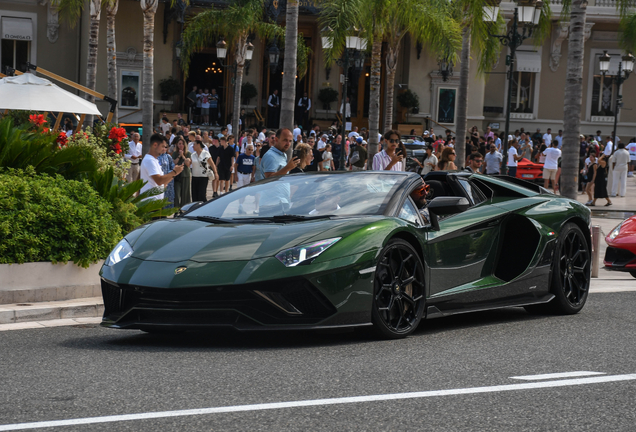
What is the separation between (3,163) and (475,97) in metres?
39.0

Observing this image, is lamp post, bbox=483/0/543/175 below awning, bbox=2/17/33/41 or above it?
below

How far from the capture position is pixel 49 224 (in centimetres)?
809

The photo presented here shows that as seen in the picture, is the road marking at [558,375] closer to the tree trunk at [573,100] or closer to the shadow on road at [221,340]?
the shadow on road at [221,340]

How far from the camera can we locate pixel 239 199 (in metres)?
7.27

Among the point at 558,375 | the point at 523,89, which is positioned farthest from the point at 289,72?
the point at 523,89

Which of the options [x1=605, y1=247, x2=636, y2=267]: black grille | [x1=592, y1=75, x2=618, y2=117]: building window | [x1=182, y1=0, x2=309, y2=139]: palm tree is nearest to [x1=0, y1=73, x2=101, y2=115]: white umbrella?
[x1=605, y1=247, x2=636, y2=267]: black grille

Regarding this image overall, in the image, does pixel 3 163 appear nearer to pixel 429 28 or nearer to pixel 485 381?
pixel 485 381

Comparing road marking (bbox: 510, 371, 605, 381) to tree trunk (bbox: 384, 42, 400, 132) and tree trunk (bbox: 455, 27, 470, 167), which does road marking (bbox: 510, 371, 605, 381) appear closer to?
tree trunk (bbox: 455, 27, 470, 167)

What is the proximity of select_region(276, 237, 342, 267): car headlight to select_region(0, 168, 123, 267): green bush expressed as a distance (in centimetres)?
292

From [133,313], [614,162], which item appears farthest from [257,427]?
[614,162]

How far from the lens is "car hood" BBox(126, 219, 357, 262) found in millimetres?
6043

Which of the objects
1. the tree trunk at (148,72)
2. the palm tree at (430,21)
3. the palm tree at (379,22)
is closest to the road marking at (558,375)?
the tree trunk at (148,72)

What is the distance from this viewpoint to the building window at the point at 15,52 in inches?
1577

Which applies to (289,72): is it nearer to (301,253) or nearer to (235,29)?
(301,253)
